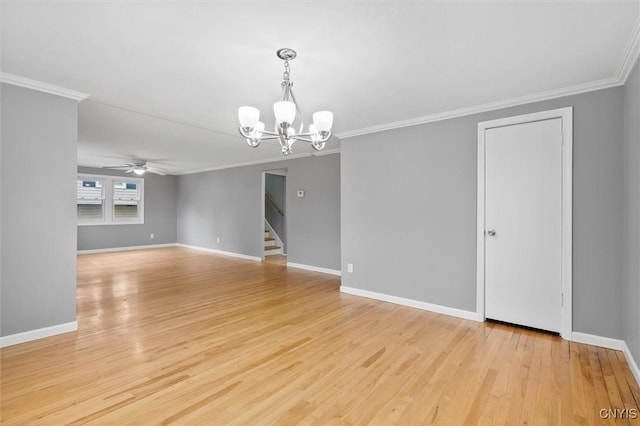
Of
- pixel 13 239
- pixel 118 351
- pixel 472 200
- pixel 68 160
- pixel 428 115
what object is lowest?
pixel 118 351

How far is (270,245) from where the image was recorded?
8.49 meters

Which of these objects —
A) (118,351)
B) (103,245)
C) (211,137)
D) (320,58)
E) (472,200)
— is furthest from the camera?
(103,245)

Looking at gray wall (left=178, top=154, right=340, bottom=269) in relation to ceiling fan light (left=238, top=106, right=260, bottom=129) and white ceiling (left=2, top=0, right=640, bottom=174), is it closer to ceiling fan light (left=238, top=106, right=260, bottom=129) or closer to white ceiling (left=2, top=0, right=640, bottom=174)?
white ceiling (left=2, top=0, right=640, bottom=174)

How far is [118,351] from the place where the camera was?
259cm

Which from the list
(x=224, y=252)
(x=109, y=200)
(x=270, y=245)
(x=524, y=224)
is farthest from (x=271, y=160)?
(x=524, y=224)

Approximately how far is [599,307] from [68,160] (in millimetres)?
5350

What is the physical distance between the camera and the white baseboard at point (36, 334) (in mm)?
2643

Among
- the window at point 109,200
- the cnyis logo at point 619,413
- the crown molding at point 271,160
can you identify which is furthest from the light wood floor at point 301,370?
the window at point 109,200

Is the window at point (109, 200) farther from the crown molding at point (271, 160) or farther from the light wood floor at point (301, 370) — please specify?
the light wood floor at point (301, 370)

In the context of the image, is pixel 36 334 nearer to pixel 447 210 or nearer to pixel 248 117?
pixel 248 117

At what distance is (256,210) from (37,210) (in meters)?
4.74

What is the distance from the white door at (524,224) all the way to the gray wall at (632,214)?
1.51ft

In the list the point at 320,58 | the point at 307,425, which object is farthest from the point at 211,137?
the point at 307,425

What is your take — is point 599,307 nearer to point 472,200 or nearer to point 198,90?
point 472,200
